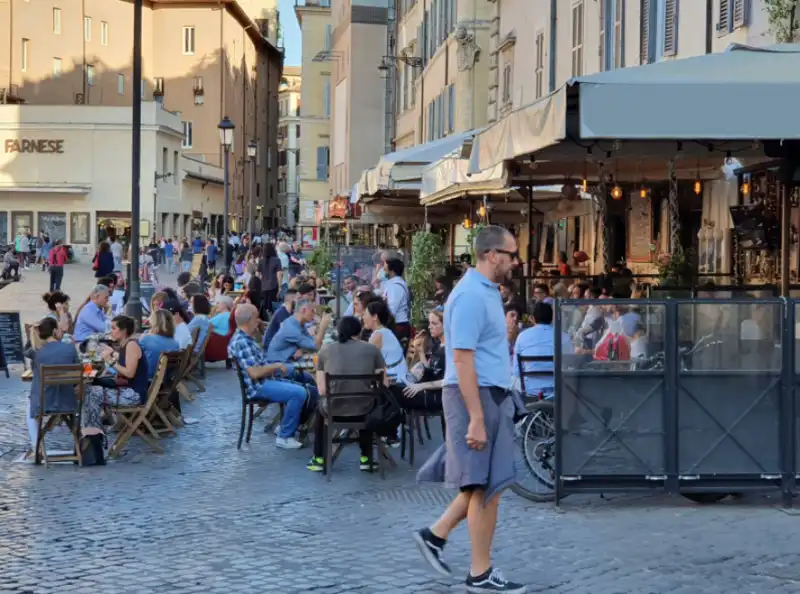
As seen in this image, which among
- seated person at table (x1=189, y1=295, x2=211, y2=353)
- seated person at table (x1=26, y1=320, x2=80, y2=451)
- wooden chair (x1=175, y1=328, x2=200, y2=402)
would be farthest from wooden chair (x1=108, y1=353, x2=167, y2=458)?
seated person at table (x1=189, y1=295, x2=211, y2=353)

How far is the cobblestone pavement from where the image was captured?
7.45 meters

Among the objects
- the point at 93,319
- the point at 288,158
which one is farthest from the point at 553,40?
the point at 288,158

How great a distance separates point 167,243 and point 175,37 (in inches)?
1138

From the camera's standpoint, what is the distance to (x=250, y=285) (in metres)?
27.0

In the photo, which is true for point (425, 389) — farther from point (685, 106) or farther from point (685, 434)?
point (685, 106)

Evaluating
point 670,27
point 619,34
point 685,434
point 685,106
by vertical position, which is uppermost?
point 619,34

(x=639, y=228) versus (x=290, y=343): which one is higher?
(x=639, y=228)

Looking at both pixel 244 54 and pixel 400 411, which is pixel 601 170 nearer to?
pixel 400 411

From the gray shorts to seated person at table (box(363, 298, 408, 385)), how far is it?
4.60m

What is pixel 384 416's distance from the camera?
11.1 metres

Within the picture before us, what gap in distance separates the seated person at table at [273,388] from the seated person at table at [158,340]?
36.7 inches

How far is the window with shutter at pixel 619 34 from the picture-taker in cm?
2283

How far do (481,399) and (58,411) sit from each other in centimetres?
540

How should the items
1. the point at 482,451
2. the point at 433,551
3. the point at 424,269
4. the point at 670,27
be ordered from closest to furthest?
the point at 482,451 → the point at 433,551 → the point at 670,27 → the point at 424,269
